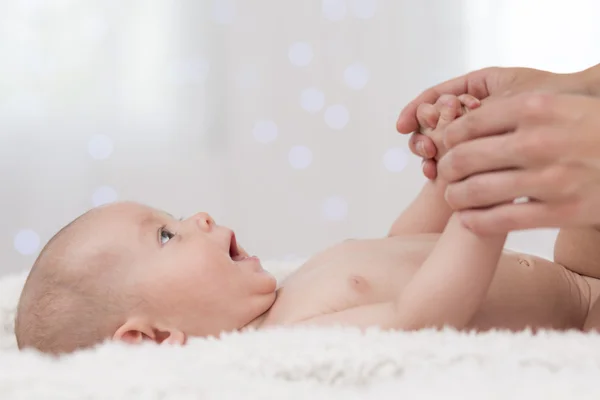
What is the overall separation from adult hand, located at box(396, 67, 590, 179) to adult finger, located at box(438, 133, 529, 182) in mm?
289

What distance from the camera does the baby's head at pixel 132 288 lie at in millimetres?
1044

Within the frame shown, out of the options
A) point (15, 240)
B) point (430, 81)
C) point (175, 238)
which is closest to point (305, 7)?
point (430, 81)

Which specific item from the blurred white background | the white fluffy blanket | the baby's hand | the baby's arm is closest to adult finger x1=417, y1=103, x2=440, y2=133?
the baby's hand

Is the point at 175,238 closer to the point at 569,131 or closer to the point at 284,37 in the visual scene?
the point at 569,131

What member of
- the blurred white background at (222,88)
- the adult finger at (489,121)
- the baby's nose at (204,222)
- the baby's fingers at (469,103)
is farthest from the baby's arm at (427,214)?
the blurred white background at (222,88)

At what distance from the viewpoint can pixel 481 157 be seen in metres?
0.74

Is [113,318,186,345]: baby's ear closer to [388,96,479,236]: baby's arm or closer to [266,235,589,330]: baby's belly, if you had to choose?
[266,235,589,330]: baby's belly

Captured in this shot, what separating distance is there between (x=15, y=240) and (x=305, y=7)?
114 centimetres

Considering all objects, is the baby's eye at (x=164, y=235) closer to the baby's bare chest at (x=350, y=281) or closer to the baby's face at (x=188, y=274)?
the baby's face at (x=188, y=274)

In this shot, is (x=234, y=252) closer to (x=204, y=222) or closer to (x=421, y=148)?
(x=204, y=222)

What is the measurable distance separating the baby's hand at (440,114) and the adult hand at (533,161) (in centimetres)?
26

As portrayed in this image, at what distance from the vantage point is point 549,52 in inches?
91.4

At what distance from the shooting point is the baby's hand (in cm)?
104

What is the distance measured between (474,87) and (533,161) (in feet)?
1.68
